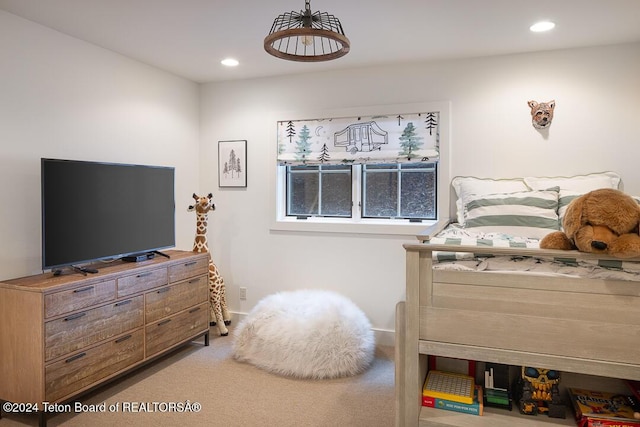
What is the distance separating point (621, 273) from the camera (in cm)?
170

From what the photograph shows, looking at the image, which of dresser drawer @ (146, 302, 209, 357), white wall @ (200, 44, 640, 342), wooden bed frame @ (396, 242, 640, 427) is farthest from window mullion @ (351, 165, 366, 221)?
wooden bed frame @ (396, 242, 640, 427)

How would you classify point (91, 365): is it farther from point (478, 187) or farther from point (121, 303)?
point (478, 187)

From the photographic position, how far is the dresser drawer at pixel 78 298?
7.61ft

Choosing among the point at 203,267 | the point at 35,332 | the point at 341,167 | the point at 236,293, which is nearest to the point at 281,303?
the point at 203,267

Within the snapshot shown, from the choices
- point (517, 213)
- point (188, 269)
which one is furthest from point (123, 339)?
point (517, 213)

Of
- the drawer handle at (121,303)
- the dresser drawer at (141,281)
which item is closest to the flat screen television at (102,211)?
the dresser drawer at (141,281)

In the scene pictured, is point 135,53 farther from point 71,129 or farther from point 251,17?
point 251,17

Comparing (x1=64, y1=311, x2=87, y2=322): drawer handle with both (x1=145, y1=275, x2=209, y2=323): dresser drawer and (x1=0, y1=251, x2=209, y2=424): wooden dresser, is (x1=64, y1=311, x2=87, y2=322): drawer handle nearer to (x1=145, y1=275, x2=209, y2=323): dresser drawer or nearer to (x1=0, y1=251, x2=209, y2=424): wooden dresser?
(x1=0, y1=251, x2=209, y2=424): wooden dresser

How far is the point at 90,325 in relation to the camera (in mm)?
2566

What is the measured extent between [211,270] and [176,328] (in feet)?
2.25

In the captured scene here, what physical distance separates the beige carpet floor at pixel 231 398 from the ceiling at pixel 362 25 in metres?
2.42

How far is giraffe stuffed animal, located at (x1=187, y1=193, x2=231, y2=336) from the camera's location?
12.3 ft

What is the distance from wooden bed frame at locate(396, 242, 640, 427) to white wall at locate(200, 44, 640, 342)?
5.69ft

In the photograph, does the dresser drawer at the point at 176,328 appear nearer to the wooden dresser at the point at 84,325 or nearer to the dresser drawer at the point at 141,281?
the wooden dresser at the point at 84,325
